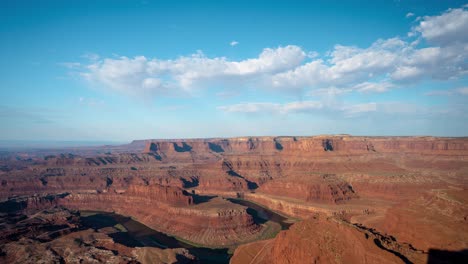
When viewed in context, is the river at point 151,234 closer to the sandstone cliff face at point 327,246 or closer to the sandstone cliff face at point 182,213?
the sandstone cliff face at point 182,213

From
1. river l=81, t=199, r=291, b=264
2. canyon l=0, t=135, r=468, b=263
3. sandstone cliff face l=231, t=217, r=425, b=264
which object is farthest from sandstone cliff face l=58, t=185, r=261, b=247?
sandstone cliff face l=231, t=217, r=425, b=264

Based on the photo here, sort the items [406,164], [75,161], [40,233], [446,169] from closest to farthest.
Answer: [40,233]
[446,169]
[406,164]
[75,161]

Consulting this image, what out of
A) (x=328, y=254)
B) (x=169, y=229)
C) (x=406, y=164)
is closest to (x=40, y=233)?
(x=169, y=229)

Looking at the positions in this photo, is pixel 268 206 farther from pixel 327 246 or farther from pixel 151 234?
pixel 327 246

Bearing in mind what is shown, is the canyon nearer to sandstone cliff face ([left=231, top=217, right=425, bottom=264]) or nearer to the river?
sandstone cliff face ([left=231, top=217, right=425, bottom=264])

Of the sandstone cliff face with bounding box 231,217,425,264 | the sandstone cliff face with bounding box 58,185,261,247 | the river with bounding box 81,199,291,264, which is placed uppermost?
the sandstone cliff face with bounding box 231,217,425,264

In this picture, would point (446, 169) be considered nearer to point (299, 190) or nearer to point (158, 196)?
point (299, 190)

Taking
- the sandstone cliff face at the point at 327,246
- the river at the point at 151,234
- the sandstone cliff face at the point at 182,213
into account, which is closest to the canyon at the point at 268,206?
the sandstone cliff face at the point at 327,246

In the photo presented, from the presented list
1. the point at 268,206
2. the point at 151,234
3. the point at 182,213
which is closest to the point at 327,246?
the point at 182,213
